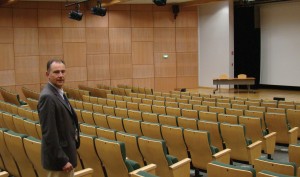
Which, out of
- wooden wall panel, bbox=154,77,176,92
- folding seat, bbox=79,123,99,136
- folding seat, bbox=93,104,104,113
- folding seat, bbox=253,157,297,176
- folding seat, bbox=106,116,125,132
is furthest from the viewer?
wooden wall panel, bbox=154,77,176,92

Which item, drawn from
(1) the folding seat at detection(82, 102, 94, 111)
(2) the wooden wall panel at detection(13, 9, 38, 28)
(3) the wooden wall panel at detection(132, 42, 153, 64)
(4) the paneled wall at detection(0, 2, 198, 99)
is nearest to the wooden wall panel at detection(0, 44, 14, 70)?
(4) the paneled wall at detection(0, 2, 198, 99)

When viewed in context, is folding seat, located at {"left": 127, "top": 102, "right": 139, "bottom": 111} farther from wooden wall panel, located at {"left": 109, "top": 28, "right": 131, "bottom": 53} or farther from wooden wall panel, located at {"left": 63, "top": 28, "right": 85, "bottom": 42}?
wooden wall panel, located at {"left": 109, "top": 28, "right": 131, "bottom": 53}

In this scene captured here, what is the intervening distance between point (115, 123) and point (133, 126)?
47 centimetres

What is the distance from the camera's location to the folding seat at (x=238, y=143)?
456 centimetres

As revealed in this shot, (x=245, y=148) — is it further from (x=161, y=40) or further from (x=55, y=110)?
(x=161, y=40)

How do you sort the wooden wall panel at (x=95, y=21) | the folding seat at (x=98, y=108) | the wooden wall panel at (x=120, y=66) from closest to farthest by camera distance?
1. the folding seat at (x=98, y=108)
2. the wooden wall panel at (x=95, y=21)
3. the wooden wall panel at (x=120, y=66)

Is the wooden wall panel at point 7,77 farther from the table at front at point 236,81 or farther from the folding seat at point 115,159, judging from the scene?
the folding seat at point 115,159

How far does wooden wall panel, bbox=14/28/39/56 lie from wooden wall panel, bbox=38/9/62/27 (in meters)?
0.41

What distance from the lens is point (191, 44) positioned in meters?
16.1

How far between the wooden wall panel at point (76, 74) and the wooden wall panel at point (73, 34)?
1.13 meters

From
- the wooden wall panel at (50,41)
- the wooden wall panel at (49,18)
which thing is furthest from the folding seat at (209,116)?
the wooden wall panel at (49,18)

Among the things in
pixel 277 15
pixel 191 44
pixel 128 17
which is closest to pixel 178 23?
pixel 191 44

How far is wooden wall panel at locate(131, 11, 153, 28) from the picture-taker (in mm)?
15227

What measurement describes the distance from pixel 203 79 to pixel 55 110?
1402 cm
